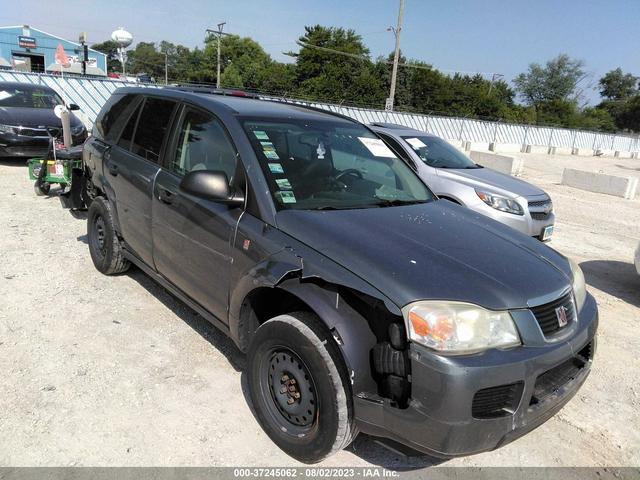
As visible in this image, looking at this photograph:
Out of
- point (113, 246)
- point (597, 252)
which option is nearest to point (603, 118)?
point (597, 252)

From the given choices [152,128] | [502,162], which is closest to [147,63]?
[502,162]

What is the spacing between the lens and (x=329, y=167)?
3377 mm

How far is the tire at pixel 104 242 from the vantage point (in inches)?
180

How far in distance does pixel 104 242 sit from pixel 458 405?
378 centimetres

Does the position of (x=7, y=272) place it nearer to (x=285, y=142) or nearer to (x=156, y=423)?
(x=156, y=423)

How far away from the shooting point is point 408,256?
2500 millimetres

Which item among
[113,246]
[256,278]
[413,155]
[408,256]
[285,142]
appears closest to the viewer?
[408,256]

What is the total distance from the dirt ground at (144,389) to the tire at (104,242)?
15cm

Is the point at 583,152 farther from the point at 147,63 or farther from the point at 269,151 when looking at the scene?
the point at 147,63

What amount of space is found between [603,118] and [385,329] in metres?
87.5

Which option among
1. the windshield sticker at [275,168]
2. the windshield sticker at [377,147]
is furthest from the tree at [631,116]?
the windshield sticker at [275,168]

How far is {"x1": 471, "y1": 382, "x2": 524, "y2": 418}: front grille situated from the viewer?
216 centimetres

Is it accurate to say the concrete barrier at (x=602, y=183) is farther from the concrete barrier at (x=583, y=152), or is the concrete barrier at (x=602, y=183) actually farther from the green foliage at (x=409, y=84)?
the green foliage at (x=409, y=84)

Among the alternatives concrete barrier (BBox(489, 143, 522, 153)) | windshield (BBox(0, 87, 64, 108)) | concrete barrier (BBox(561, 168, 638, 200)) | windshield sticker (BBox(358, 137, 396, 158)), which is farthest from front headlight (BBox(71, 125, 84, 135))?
concrete barrier (BBox(489, 143, 522, 153))
